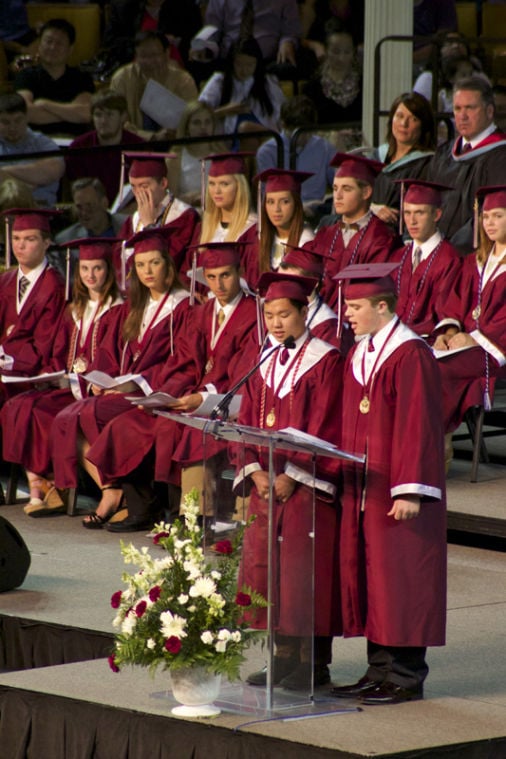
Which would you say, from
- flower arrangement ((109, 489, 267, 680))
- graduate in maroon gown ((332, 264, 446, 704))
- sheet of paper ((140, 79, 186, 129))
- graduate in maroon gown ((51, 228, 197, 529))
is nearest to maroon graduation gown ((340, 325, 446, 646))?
graduate in maroon gown ((332, 264, 446, 704))

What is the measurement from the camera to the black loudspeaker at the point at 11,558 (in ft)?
23.6

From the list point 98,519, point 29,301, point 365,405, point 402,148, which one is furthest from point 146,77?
point 365,405

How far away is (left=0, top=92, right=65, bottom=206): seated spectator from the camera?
37.4 ft

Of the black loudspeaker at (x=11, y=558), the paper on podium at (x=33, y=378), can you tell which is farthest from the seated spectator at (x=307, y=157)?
the black loudspeaker at (x=11, y=558)

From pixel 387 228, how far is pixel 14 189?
9.09 ft

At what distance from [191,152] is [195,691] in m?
6.65

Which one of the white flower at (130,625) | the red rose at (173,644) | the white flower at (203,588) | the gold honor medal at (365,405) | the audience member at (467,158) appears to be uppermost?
the audience member at (467,158)

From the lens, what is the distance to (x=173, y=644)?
16.6ft

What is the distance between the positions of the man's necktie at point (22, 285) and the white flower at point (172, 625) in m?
4.98

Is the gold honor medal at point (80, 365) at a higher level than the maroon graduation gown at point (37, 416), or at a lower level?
higher

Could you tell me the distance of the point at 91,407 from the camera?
29.1ft

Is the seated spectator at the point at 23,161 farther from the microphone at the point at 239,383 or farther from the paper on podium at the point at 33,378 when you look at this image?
the microphone at the point at 239,383

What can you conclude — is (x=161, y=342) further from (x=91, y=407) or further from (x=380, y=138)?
(x=380, y=138)

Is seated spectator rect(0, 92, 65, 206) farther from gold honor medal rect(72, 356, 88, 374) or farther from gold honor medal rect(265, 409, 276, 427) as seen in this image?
gold honor medal rect(265, 409, 276, 427)
